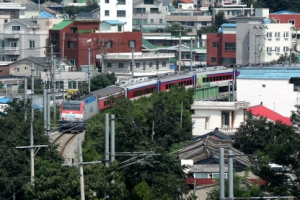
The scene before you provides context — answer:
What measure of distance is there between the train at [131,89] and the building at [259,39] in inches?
288

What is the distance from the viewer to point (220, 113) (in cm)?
2378

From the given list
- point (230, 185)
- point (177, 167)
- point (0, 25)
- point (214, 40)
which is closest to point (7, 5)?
point (0, 25)

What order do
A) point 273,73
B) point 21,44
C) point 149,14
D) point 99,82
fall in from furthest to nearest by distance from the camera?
point 149,14
point 21,44
point 99,82
point 273,73

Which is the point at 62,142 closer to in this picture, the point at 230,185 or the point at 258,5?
the point at 230,185

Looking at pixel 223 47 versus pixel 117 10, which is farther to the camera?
pixel 117 10

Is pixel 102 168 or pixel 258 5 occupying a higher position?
pixel 258 5

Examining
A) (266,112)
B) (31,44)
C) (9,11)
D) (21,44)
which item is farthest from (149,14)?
(266,112)

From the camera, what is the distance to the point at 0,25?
144 ft

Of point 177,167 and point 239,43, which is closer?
point 177,167

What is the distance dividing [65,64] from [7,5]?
44.4ft

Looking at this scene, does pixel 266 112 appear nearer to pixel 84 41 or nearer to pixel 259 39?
pixel 84 41

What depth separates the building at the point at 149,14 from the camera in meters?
51.3

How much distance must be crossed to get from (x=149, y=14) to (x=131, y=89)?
88.1ft

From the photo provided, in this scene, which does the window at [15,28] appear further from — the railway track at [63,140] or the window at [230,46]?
the railway track at [63,140]
